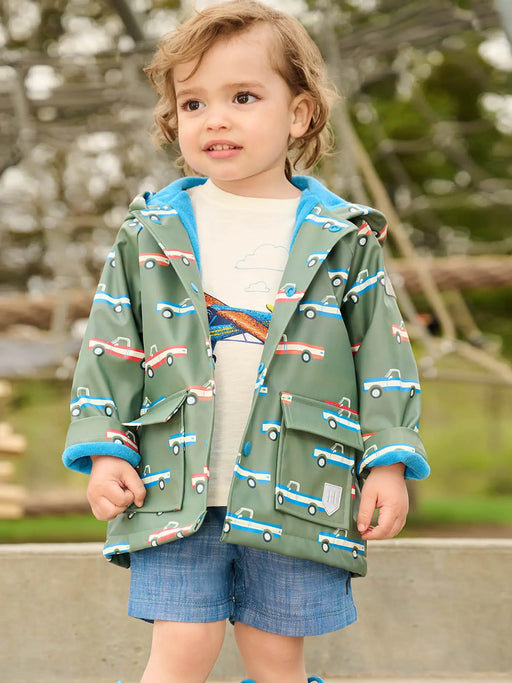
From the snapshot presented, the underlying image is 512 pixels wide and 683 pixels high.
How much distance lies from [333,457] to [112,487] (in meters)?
0.36

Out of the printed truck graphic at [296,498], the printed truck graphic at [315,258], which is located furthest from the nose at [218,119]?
the printed truck graphic at [296,498]

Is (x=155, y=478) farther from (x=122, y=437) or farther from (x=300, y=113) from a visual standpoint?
(x=300, y=113)

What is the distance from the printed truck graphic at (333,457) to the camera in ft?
4.98

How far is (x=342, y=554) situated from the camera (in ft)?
5.01

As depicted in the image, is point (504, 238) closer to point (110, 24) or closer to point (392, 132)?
point (392, 132)

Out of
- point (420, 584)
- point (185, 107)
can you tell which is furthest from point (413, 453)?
point (420, 584)

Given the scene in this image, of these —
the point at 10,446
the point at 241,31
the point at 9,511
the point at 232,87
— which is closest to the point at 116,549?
the point at 232,87

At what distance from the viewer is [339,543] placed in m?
1.53

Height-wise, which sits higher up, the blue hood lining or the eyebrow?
the eyebrow

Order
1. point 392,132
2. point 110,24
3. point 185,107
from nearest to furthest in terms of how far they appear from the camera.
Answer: point 185,107 < point 110,24 < point 392,132

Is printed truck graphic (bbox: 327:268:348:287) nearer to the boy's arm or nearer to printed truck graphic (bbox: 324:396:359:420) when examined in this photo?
the boy's arm

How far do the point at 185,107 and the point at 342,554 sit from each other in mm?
815

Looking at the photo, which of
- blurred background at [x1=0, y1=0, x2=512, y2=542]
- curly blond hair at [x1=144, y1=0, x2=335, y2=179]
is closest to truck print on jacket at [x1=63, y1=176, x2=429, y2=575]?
curly blond hair at [x1=144, y1=0, x2=335, y2=179]

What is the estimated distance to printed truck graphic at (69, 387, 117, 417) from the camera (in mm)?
1505
